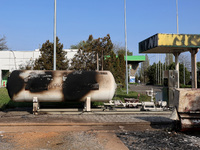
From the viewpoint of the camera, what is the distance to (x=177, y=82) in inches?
499

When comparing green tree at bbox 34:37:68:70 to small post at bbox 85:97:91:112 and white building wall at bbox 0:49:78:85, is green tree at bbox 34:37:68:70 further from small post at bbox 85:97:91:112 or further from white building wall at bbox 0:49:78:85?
small post at bbox 85:97:91:112

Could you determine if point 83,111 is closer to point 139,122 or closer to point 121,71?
point 139,122

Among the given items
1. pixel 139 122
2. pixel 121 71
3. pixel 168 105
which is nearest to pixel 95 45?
pixel 121 71

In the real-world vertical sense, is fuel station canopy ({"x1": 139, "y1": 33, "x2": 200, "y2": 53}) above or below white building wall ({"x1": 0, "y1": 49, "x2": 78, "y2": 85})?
below

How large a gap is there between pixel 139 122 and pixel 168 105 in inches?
176

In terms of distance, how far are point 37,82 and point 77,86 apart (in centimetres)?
194

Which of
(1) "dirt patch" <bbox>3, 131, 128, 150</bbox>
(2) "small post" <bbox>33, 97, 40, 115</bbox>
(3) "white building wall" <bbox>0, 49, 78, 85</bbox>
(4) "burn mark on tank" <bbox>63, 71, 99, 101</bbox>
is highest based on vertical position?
(3) "white building wall" <bbox>0, 49, 78, 85</bbox>

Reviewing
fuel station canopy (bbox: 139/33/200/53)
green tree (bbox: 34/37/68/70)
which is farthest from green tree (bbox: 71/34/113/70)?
fuel station canopy (bbox: 139/33/200/53)

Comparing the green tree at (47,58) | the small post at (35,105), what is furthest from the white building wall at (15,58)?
the small post at (35,105)

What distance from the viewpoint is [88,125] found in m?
8.62

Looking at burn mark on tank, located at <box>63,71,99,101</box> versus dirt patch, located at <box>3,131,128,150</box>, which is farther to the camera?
burn mark on tank, located at <box>63,71,99,101</box>

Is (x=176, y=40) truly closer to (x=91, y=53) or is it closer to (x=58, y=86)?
(x=58, y=86)

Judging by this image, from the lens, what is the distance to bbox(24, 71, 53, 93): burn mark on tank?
1048 centimetres

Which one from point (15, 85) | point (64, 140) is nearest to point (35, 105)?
point (15, 85)
